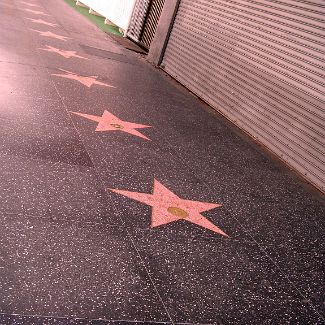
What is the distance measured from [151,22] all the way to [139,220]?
28.0 feet

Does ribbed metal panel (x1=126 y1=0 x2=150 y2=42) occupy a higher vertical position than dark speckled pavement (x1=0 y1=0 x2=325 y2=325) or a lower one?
higher

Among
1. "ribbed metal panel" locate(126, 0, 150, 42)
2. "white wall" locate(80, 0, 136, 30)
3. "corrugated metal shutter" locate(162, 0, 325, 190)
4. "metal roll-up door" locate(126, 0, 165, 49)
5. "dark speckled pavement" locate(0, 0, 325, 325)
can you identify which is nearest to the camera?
"dark speckled pavement" locate(0, 0, 325, 325)

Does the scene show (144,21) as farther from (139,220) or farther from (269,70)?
(139,220)

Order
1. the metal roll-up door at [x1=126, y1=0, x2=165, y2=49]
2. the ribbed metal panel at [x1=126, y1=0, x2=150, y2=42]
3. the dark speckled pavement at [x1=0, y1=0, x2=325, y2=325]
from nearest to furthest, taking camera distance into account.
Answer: the dark speckled pavement at [x1=0, y1=0, x2=325, y2=325]
the metal roll-up door at [x1=126, y1=0, x2=165, y2=49]
the ribbed metal panel at [x1=126, y1=0, x2=150, y2=42]

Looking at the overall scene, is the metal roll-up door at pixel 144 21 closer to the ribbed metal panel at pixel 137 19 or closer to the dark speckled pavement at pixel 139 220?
the ribbed metal panel at pixel 137 19

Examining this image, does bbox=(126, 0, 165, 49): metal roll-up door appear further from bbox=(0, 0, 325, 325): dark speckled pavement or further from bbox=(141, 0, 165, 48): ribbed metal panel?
bbox=(0, 0, 325, 325): dark speckled pavement

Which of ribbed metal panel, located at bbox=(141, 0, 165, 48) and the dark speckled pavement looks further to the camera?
ribbed metal panel, located at bbox=(141, 0, 165, 48)

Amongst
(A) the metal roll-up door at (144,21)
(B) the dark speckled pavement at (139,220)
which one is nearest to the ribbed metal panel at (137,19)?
(A) the metal roll-up door at (144,21)

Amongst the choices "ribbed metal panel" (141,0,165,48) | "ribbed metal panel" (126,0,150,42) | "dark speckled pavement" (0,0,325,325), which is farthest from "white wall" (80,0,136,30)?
"dark speckled pavement" (0,0,325,325)

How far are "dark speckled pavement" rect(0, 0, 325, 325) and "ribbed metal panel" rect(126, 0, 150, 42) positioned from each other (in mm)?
6131

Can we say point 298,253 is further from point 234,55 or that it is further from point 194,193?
point 234,55

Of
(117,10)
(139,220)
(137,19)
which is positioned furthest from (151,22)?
(139,220)

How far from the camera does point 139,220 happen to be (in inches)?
94.4

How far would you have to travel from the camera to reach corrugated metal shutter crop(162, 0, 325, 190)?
4.29 meters
